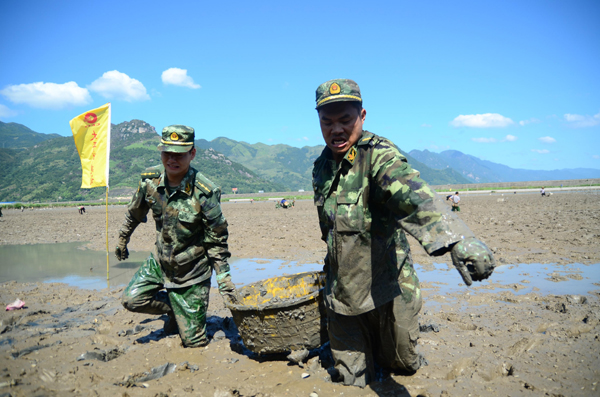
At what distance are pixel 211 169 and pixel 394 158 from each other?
144794 mm

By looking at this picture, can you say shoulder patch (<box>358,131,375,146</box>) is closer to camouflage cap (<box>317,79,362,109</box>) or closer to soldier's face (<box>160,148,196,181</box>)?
camouflage cap (<box>317,79,362,109</box>)

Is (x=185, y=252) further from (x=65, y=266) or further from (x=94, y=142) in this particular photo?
(x=65, y=266)

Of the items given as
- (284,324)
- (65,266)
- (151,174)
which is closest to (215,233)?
(151,174)

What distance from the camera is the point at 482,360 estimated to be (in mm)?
3293

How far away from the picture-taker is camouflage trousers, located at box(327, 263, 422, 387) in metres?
2.80

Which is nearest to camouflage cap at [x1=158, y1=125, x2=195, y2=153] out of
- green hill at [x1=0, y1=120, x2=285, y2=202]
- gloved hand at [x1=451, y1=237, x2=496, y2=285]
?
gloved hand at [x1=451, y1=237, x2=496, y2=285]

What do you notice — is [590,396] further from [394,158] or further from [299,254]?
[299,254]

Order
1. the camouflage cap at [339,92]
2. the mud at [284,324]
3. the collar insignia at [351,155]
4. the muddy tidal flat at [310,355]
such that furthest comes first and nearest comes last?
1. the mud at [284,324]
2. the muddy tidal flat at [310,355]
3. the collar insignia at [351,155]
4. the camouflage cap at [339,92]

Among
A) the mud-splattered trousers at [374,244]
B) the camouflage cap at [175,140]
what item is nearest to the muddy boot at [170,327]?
the camouflage cap at [175,140]

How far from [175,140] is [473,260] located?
307cm

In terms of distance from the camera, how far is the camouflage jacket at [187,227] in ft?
12.7

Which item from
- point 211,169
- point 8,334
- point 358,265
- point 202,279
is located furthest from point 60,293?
point 211,169

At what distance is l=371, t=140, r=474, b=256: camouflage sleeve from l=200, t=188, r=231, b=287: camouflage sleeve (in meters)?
2.00

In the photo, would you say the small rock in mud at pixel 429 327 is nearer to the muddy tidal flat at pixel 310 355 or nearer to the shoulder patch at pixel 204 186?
the muddy tidal flat at pixel 310 355
